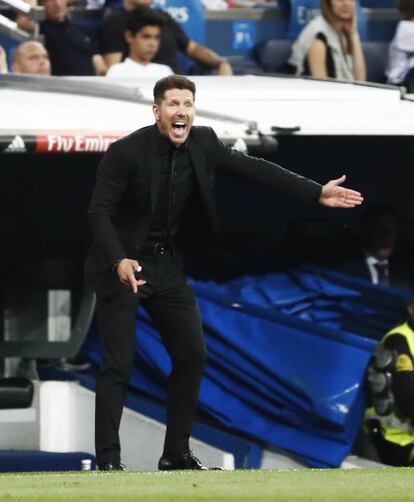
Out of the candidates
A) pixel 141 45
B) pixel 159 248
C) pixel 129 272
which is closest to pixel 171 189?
pixel 159 248

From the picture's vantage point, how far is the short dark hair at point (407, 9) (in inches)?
487

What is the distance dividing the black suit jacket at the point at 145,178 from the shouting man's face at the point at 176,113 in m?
0.10

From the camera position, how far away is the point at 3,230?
10.0 m

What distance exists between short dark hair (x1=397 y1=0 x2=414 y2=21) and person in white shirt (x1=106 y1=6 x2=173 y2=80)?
2147 millimetres

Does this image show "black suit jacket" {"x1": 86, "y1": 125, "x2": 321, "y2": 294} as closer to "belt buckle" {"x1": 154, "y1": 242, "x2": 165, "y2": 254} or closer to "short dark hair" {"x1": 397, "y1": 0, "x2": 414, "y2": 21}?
"belt buckle" {"x1": 154, "y1": 242, "x2": 165, "y2": 254}

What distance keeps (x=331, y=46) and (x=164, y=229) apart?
4.50 metres

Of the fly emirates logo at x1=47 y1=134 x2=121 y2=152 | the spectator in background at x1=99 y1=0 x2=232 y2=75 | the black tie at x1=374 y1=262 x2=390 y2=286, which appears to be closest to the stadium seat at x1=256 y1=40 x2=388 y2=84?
the spectator in background at x1=99 y1=0 x2=232 y2=75

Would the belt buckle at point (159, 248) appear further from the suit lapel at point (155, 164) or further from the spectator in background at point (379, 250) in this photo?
the spectator in background at point (379, 250)

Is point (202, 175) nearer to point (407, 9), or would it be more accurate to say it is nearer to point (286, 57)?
point (286, 57)

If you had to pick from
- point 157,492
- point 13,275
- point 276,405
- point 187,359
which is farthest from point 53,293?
point 157,492

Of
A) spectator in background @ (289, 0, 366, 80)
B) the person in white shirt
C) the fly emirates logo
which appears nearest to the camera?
the fly emirates logo

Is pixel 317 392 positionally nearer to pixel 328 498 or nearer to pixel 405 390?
pixel 405 390

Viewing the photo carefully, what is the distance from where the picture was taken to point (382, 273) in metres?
10.7

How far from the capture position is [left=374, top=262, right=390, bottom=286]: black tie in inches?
422
